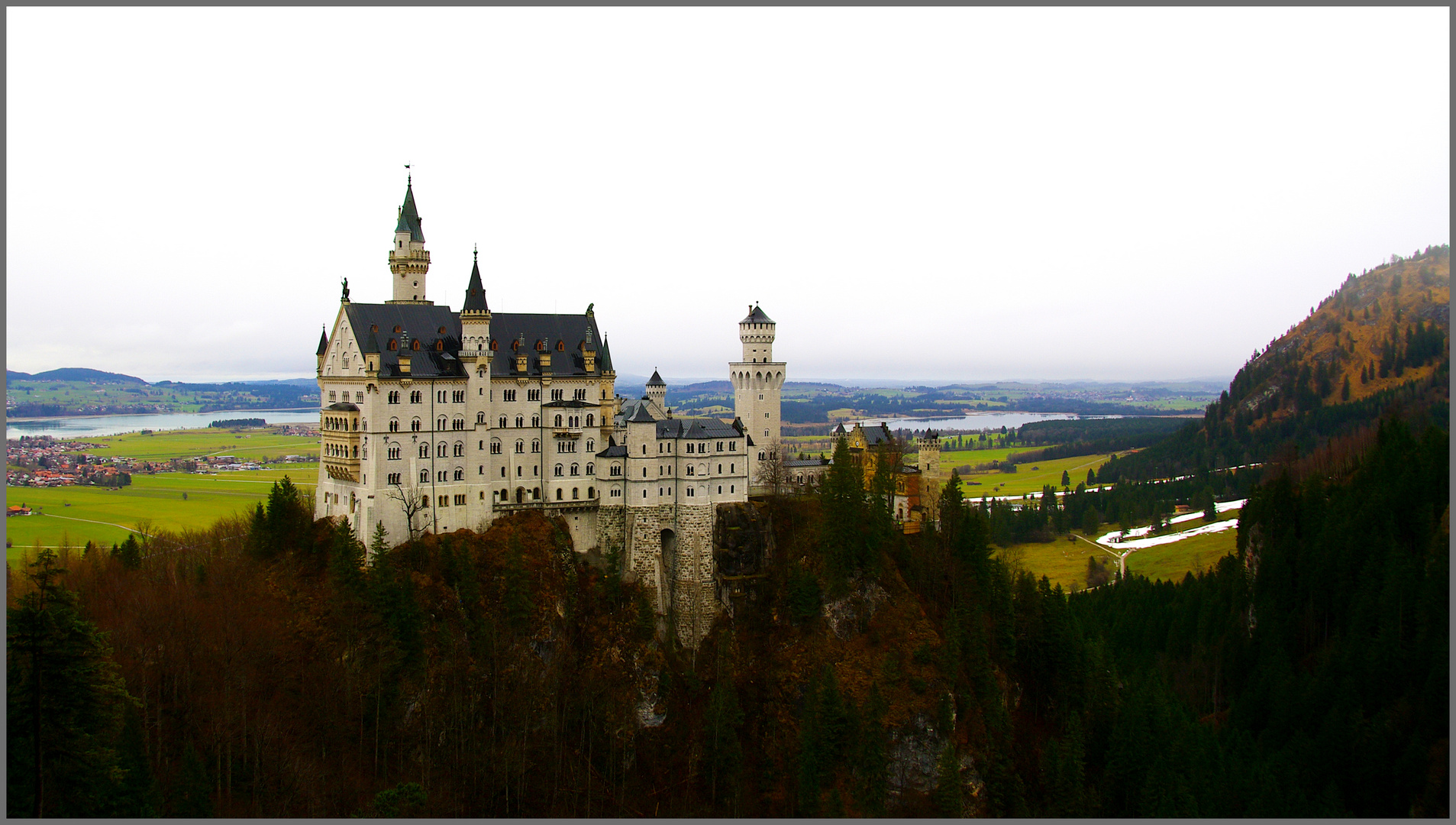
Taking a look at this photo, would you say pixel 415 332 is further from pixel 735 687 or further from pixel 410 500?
pixel 735 687

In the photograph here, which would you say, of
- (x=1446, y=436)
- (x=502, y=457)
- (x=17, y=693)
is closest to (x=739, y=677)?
(x=502, y=457)

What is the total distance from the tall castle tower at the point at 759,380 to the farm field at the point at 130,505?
57.5 m

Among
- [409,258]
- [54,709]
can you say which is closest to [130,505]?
[409,258]

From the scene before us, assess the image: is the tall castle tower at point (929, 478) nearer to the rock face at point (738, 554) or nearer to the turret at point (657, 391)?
the rock face at point (738, 554)

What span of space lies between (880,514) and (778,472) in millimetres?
10761

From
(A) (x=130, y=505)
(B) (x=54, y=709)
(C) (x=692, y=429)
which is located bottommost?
(B) (x=54, y=709)

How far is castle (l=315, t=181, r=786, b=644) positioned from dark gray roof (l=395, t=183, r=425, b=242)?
12 cm

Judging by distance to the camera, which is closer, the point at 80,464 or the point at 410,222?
the point at 410,222

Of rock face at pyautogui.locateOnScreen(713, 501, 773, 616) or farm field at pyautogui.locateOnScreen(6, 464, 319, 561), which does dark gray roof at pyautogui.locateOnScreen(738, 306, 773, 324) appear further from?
farm field at pyautogui.locateOnScreen(6, 464, 319, 561)

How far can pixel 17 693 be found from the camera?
42781 mm

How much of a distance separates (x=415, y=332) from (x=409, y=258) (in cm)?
761

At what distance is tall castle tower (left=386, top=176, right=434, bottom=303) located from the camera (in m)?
78.9

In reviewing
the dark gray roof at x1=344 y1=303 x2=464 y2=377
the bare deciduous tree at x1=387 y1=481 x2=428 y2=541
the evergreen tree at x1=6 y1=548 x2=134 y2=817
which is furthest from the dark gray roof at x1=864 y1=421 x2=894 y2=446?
the evergreen tree at x1=6 y1=548 x2=134 y2=817

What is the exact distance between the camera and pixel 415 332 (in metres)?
75.0
